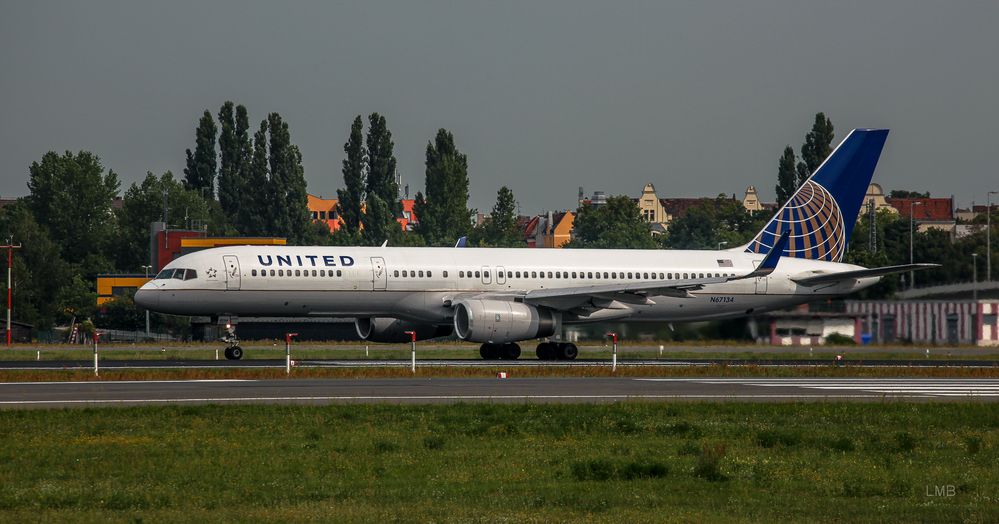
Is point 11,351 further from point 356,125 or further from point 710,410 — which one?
point 356,125

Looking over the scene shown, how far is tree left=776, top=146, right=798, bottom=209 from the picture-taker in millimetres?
126938

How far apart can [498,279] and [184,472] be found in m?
30.4

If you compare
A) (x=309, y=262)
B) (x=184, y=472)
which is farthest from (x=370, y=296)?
(x=184, y=472)

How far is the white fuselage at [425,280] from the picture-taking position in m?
43.2

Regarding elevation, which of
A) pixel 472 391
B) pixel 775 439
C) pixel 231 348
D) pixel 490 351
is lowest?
pixel 775 439

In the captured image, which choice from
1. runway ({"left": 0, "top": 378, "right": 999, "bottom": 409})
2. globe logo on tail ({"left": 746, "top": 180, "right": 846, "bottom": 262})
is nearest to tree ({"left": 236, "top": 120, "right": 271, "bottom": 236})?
globe logo on tail ({"left": 746, "top": 180, "right": 846, "bottom": 262})

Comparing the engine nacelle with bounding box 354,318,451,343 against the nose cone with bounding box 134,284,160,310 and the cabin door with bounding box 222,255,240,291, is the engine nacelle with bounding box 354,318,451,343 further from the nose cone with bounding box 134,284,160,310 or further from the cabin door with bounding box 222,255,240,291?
the nose cone with bounding box 134,284,160,310

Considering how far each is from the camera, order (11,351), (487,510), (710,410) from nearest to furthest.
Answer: (487,510)
(710,410)
(11,351)

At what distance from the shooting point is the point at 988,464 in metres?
17.6

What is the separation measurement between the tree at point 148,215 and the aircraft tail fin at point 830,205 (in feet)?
269

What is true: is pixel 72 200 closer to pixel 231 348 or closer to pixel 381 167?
pixel 381 167

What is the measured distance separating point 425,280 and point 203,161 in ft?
327

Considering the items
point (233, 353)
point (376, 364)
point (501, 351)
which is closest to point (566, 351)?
point (501, 351)

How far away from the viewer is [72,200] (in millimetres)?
134500
